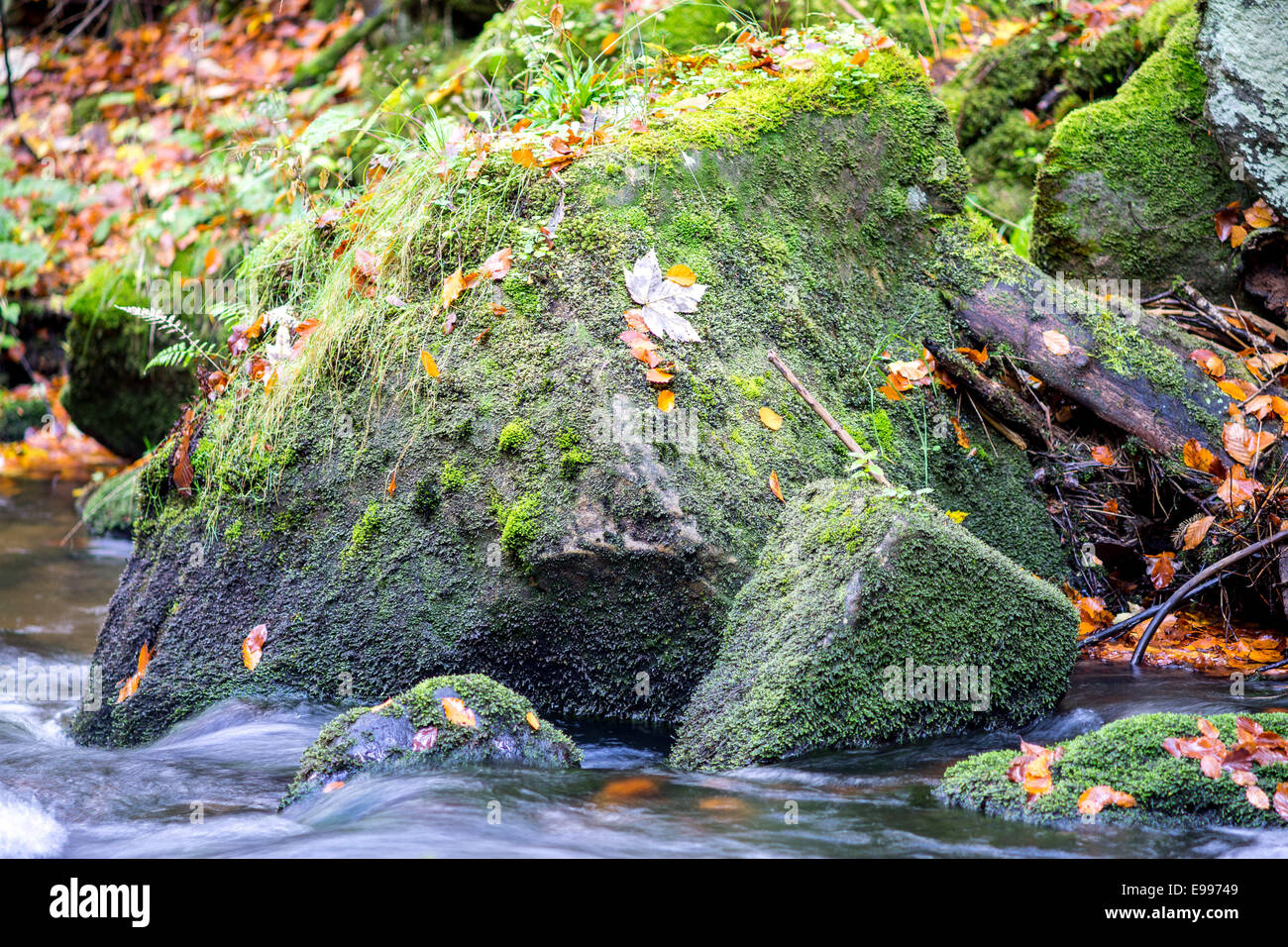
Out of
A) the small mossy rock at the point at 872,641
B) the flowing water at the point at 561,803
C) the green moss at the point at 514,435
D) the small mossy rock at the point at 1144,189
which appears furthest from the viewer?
the small mossy rock at the point at 1144,189

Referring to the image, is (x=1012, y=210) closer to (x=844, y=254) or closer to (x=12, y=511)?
(x=844, y=254)

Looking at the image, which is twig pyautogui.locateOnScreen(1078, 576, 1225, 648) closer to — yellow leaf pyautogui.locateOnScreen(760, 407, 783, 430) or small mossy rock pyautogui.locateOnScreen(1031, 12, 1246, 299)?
yellow leaf pyautogui.locateOnScreen(760, 407, 783, 430)

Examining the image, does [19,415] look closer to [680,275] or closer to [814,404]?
[680,275]

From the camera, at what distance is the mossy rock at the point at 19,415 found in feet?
33.4

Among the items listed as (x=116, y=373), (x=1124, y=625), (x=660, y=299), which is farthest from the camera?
(x=116, y=373)

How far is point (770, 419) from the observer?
3760 millimetres

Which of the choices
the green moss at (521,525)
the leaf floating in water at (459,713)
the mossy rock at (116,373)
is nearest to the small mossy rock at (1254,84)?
the green moss at (521,525)

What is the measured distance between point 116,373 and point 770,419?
6.30 meters

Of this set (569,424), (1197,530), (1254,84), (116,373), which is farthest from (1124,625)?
(116,373)

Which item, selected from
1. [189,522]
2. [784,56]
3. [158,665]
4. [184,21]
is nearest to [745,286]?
[784,56]

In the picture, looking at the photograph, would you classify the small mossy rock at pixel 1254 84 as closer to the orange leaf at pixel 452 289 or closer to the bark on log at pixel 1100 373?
the bark on log at pixel 1100 373

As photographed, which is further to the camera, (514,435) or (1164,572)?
(1164,572)

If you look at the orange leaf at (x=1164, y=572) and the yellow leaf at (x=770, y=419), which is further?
the orange leaf at (x=1164, y=572)

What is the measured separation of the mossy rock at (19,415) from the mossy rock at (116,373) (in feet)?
7.63
